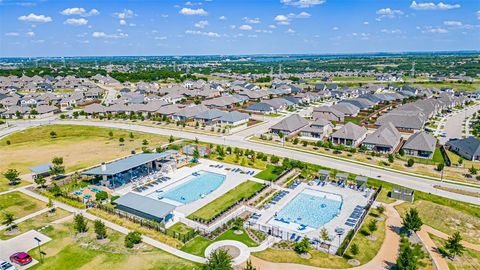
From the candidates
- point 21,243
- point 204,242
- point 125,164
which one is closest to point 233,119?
point 125,164

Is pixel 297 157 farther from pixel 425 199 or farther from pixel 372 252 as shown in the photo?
pixel 372 252

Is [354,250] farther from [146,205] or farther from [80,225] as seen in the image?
[80,225]

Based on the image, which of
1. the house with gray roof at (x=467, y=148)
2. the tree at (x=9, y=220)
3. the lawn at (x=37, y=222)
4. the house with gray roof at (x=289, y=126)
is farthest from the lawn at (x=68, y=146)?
the house with gray roof at (x=467, y=148)

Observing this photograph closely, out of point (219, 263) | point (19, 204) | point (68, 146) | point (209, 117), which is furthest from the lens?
point (209, 117)

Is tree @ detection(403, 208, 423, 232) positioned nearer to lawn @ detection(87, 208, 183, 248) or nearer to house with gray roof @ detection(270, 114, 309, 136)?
lawn @ detection(87, 208, 183, 248)

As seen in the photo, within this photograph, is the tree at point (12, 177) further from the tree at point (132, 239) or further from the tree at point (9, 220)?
the tree at point (132, 239)

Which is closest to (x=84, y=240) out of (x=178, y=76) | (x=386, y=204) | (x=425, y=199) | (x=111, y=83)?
(x=386, y=204)

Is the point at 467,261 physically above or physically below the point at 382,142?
below
